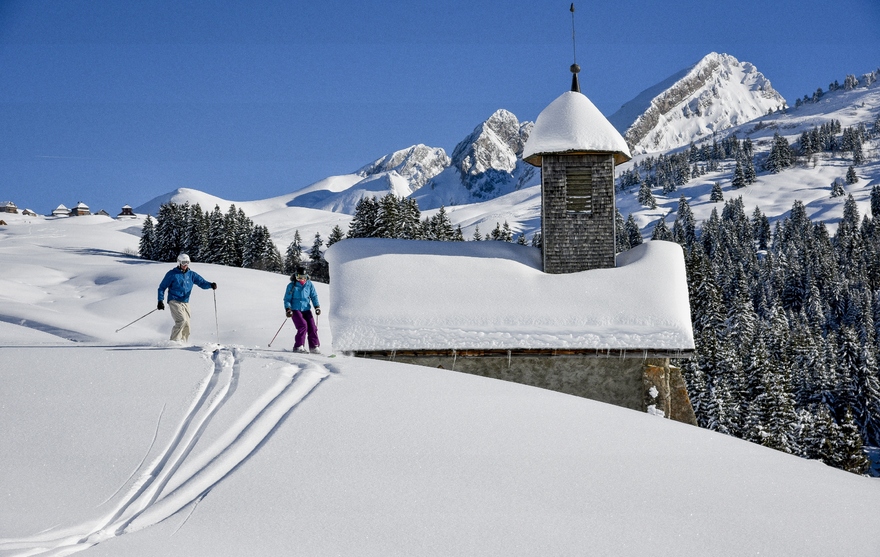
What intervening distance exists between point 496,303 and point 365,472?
830cm

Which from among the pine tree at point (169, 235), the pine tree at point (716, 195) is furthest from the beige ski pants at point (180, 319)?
the pine tree at point (716, 195)

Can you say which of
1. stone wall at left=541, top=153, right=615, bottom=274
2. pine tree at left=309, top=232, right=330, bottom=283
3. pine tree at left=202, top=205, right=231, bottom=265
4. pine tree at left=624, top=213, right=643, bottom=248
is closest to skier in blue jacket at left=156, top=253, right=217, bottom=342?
stone wall at left=541, top=153, right=615, bottom=274

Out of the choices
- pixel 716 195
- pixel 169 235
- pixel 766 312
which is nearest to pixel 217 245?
pixel 169 235

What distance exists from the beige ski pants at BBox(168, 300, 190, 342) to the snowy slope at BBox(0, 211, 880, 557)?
2.45 metres

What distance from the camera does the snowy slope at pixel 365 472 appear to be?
19.2ft

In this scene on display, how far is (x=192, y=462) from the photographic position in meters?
7.10

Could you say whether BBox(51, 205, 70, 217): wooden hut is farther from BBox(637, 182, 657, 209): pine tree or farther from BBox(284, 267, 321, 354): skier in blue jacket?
BBox(284, 267, 321, 354): skier in blue jacket

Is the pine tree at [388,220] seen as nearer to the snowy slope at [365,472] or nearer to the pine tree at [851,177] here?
the snowy slope at [365,472]

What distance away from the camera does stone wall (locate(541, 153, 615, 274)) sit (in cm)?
1714

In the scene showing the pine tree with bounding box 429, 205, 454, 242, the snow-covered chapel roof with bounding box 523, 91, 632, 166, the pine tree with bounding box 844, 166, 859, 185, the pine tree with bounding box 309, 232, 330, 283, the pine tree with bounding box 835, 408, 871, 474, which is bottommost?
the pine tree with bounding box 835, 408, 871, 474

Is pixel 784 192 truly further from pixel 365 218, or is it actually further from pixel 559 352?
pixel 559 352

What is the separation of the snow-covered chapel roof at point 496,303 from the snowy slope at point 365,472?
3.32 meters

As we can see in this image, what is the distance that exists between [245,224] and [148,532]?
72912mm

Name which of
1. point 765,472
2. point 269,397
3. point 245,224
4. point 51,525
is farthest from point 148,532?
point 245,224
